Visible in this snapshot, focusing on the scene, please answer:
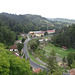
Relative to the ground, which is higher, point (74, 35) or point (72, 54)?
point (74, 35)

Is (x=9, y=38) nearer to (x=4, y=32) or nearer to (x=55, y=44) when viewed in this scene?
(x=4, y=32)

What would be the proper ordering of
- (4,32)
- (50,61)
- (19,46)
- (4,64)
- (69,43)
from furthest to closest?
(69,43) → (4,32) → (19,46) → (50,61) → (4,64)

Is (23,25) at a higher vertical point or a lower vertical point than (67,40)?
higher

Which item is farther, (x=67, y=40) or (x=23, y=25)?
(x=23, y=25)

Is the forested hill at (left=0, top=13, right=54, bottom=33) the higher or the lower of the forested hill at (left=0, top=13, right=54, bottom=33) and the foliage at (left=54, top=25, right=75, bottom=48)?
the higher

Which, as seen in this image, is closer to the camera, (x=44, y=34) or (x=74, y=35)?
(x=74, y=35)

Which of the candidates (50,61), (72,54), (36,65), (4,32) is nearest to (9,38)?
(4,32)

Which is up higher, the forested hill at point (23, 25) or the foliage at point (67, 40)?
the forested hill at point (23, 25)

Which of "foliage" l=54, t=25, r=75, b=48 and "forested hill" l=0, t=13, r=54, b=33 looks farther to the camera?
"forested hill" l=0, t=13, r=54, b=33

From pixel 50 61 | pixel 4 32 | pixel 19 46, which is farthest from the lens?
pixel 4 32

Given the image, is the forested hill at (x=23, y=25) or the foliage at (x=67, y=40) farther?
the forested hill at (x=23, y=25)

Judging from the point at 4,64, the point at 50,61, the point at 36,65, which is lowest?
the point at 36,65
